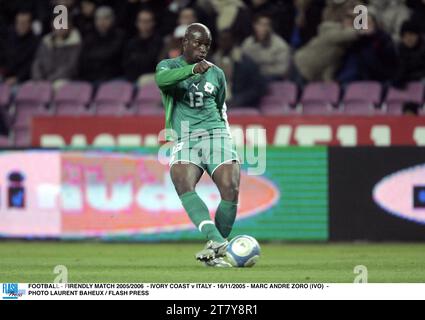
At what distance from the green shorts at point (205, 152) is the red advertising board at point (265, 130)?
165 inches

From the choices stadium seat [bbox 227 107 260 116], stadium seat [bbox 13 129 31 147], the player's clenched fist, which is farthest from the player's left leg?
stadium seat [bbox 13 129 31 147]

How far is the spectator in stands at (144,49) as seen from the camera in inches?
707

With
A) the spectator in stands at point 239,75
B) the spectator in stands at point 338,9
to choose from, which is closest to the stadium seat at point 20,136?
the spectator in stands at point 239,75

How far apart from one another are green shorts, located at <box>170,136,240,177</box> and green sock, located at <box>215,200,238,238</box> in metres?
0.33

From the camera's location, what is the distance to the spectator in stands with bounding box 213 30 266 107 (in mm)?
16812

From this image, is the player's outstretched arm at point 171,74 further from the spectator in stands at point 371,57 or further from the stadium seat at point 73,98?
the stadium seat at point 73,98

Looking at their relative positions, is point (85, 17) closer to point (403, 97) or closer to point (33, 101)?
point (33, 101)

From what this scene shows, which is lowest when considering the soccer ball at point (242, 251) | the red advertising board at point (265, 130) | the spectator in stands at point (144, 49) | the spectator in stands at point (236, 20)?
the soccer ball at point (242, 251)

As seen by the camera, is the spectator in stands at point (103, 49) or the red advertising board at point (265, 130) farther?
the spectator in stands at point (103, 49)

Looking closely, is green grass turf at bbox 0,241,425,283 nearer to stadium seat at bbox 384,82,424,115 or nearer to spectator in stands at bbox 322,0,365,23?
stadium seat at bbox 384,82,424,115

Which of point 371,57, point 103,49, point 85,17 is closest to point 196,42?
point 371,57

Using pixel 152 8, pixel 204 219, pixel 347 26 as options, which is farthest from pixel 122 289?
pixel 152 8

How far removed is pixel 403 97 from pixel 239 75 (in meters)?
2.29

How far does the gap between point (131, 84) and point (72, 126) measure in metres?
1.75
